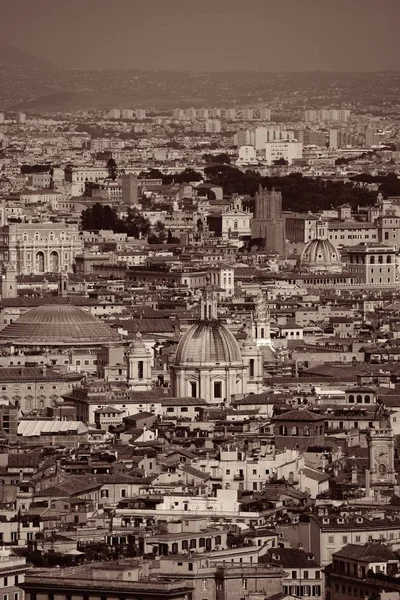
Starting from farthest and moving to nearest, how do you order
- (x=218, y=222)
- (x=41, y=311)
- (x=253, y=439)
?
(x=218, y=222) → (x=41, y=311) → (x=253, y=439)

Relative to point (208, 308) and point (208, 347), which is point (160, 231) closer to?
point (208, 308)

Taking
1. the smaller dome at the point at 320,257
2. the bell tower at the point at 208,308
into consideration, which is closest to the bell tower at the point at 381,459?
the bell tower at the point at 208,308

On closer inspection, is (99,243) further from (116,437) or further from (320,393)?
(116,437)

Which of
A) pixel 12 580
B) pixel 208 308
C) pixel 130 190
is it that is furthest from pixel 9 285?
pixel 12 580

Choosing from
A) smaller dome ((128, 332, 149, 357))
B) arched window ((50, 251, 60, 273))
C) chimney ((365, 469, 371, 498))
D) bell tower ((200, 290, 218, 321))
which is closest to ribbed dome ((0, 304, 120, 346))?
bell tower ((200, 290, 218, 321))

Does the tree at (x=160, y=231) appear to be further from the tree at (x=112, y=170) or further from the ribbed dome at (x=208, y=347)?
the ribbed dome at (x=208, y=347)

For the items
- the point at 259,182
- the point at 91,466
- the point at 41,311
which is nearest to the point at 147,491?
the point at 91,466
